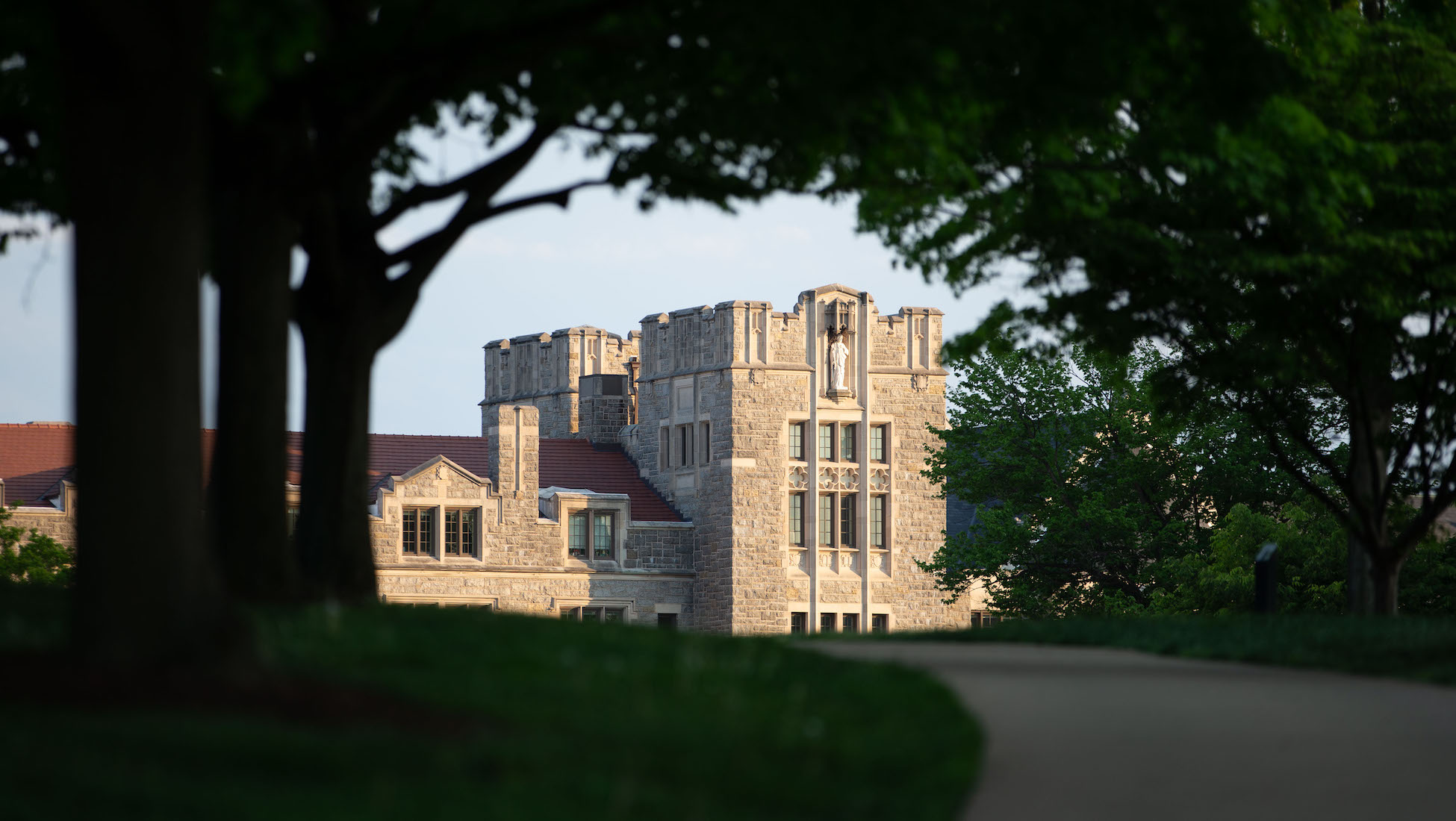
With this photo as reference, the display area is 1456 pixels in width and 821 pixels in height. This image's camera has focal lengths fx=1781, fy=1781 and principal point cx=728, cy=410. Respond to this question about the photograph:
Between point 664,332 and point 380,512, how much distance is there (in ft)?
41.3

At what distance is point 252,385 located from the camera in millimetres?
12133

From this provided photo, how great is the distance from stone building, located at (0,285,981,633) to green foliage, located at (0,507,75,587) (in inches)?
531

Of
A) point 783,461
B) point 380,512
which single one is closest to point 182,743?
point 380,512

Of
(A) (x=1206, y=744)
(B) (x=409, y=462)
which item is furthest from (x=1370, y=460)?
(B) (x=409, y=462)

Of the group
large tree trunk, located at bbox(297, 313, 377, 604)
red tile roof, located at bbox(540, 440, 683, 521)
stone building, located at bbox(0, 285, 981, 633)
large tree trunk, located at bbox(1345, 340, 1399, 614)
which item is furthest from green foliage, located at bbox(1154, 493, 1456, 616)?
large tree trunk, located at bbox(297, 313, 377, 604)

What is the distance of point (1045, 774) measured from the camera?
27.4ft

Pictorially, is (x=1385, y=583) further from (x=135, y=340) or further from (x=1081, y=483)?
(x=1081, y=483)

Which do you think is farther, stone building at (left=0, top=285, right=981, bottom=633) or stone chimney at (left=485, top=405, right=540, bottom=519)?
stone chimney at (left=485, top=405, right=540, bottom=519)

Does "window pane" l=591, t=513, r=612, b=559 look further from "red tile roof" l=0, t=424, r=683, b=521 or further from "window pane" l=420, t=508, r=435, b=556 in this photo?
"window pane" l=420, t=508, r=435, b=556

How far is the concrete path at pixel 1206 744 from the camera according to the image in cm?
776

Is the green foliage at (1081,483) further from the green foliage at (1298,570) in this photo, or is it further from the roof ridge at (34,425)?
the roof ridge at (34,425)

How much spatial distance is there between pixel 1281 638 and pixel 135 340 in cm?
1221

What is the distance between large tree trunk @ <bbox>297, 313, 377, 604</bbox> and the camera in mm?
13914

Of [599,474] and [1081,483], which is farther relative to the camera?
[599,474]
